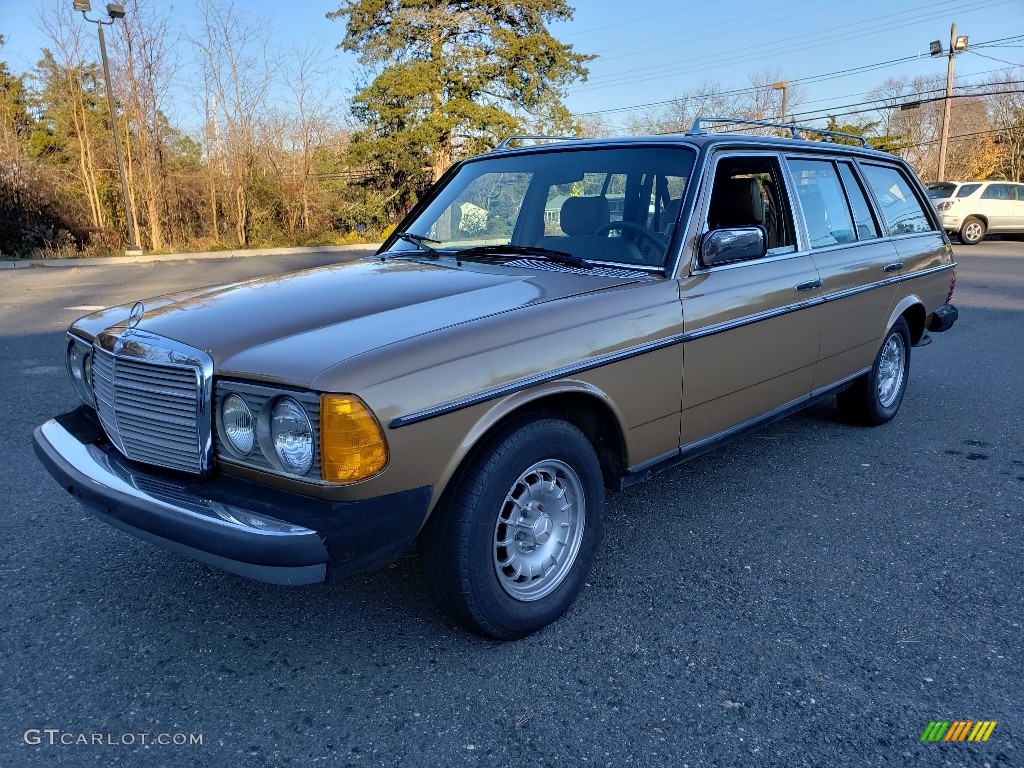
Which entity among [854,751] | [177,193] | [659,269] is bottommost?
[854,751]

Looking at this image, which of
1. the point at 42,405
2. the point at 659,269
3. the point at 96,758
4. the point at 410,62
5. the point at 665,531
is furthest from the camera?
the point at 410,62

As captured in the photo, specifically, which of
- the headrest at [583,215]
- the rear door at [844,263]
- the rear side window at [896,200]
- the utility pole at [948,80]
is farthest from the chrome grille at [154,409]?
the utility pole at [948,80]

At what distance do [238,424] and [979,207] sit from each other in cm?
2338

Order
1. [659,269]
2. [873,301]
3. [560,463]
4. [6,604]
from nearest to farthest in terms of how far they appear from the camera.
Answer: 1. [560,463]
2. [6,604]
3. [659,269]
4. [873,301]

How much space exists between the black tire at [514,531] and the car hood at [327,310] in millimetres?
488

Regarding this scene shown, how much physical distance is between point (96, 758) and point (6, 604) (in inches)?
44.6

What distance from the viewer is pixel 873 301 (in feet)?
14.9

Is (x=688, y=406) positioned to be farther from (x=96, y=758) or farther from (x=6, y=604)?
(x=6, y=604)

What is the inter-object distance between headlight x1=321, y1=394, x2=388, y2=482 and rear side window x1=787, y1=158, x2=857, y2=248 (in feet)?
9.39

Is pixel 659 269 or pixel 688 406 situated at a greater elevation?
pixel 659 269

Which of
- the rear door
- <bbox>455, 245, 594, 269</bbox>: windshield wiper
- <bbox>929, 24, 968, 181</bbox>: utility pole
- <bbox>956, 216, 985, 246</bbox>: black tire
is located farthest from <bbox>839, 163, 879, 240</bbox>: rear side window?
<bbox>929, 24, 968, 181</bbox>: utility pole

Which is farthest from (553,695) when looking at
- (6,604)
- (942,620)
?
(6,604)

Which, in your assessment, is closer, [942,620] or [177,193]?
[942,620]

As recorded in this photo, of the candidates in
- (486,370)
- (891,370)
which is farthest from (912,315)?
(486,370)
